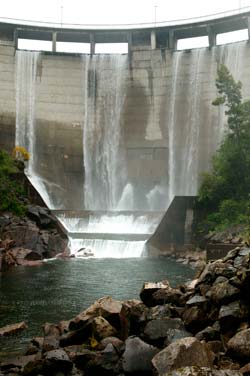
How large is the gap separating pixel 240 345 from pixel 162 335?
1.51 meters

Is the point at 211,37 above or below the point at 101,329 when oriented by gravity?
above

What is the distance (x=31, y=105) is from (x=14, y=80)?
102 inches

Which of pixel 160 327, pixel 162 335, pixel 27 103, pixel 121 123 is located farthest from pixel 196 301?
pixel 27 103

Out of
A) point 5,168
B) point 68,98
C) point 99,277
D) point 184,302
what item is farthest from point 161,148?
point 184,302

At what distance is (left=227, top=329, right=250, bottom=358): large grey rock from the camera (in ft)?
20.9

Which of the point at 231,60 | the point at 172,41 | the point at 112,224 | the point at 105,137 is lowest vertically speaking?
the point at 112,224

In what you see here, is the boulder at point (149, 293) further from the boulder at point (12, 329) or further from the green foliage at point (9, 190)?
the green foliage at point (9, 190)

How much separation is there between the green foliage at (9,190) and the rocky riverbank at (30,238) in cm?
57

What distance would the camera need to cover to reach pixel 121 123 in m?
40.2

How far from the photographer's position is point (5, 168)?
28.7 metres

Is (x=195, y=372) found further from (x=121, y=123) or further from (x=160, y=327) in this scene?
(x=121, y=123)

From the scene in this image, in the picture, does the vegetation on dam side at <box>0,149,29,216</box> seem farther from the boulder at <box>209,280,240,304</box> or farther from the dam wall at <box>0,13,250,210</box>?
the boulder at <box>209,280,240,304</box>

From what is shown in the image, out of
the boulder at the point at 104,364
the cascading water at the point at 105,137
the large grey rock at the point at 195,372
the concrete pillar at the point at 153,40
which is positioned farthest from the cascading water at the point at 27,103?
the large grey rock at the point at 195,372

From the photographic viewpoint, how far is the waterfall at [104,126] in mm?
39438
